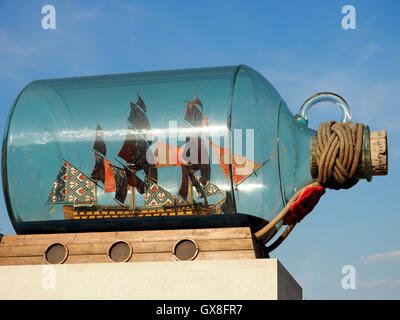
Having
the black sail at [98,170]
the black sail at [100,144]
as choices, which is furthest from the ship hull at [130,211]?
the black sail at [100,144]

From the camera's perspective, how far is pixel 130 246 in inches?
103

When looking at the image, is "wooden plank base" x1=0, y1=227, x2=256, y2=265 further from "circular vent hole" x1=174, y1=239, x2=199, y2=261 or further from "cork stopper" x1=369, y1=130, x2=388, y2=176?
"cork stopper" x1=369, y1=130, x2=388, y2=176

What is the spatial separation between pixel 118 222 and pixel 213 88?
68cm

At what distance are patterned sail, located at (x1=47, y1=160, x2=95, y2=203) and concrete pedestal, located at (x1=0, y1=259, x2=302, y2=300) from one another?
1.06 ft

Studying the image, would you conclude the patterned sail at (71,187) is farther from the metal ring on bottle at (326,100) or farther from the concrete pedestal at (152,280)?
the metal ring on bottle at (326,100)

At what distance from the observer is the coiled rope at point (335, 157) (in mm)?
2578

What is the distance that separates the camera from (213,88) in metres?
2.77

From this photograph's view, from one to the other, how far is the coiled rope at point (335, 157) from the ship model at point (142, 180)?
199mm

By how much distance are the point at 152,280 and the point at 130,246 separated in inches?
8.9

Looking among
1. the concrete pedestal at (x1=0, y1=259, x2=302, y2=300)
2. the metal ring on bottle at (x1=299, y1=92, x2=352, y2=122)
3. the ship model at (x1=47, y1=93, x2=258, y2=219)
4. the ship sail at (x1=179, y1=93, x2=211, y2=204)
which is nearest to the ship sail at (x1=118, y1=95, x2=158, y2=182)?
the ship model at (x1=47, y1=93, x2=258, y2=219)

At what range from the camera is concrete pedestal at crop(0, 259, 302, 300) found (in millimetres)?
2355

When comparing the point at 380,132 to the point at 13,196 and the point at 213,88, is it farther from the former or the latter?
the point at 13,196
